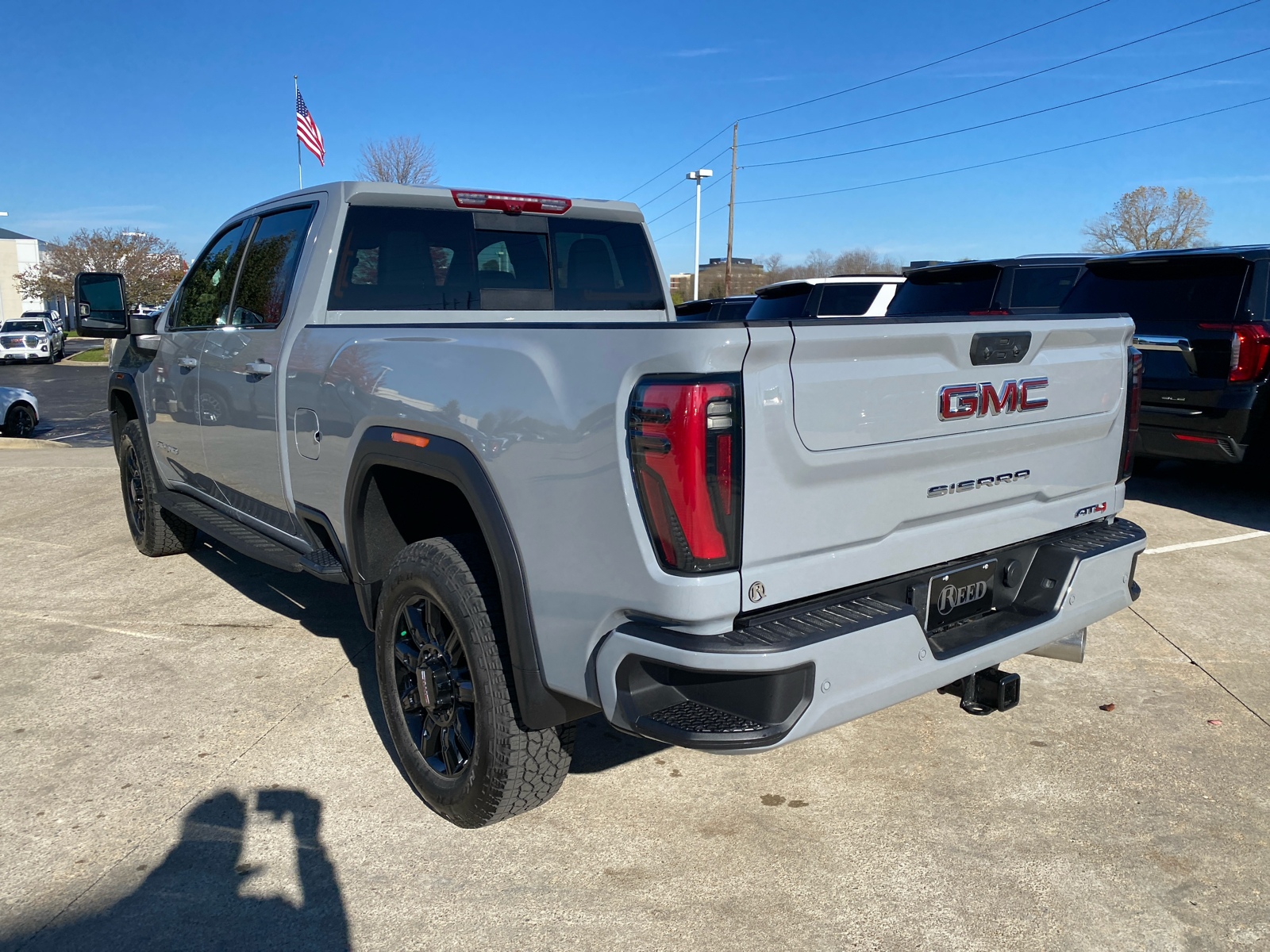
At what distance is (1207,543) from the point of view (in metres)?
6.27

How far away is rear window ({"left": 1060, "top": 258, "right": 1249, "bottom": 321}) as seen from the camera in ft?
21.9

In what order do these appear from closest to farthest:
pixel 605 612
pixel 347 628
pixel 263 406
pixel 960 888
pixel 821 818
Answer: pixel 605 612 < pixel 960 888 < pixel 821 818 < pixel 263 406 < pixel 347 628

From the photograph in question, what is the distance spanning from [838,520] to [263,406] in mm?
2602

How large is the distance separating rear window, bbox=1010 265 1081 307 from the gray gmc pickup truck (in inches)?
219

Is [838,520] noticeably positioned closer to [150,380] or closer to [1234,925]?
[1234,925]

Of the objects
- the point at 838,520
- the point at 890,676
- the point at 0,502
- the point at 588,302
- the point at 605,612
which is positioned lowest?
the point at 0,502

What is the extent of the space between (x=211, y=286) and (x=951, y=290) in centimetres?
626

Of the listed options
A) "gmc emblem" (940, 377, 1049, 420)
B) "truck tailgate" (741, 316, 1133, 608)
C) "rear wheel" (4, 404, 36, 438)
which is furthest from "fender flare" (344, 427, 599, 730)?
"rear wheel" (4, 404, 36, 438)

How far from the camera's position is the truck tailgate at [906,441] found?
2.18 metres

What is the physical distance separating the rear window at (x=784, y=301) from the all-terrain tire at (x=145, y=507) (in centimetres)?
757

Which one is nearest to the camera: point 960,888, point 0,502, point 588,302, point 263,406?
point 960,888

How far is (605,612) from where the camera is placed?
2283 mm

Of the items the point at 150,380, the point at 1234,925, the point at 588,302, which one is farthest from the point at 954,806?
the point at 150,380

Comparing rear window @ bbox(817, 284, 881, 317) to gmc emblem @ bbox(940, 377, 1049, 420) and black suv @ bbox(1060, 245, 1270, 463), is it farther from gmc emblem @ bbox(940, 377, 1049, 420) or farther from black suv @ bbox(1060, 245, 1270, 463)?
gmc emblem @ bbox(940, 377, 1049, 420)
